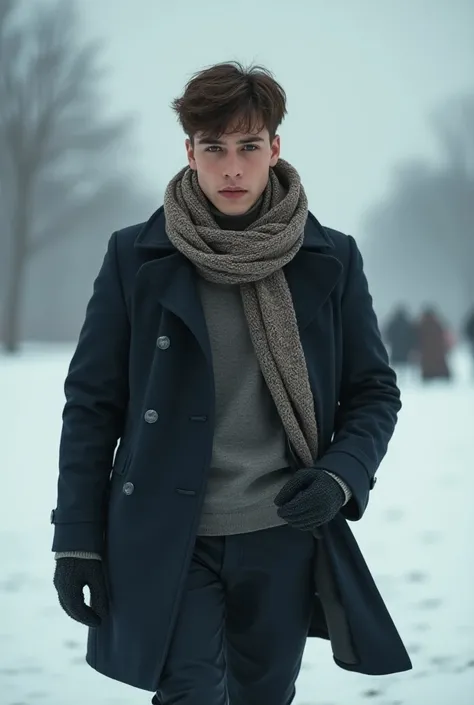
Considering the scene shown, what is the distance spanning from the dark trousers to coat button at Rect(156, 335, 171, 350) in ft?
1.35

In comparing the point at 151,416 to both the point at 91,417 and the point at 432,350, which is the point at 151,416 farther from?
the point at 432,350

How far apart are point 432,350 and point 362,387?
14944 millimetres

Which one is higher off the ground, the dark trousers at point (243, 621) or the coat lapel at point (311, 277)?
the coat lapel at point (311, 277)

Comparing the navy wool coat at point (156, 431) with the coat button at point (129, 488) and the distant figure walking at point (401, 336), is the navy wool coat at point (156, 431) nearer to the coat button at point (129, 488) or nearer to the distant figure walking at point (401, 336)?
the coat button at point (129, 488)

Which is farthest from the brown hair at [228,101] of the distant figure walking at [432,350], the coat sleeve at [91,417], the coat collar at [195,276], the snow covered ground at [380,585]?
the distant figure walking at [432,350]

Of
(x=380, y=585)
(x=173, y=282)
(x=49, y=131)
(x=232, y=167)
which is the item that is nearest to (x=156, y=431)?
(x=173, y=282)

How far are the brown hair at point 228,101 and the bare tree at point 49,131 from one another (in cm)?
2383

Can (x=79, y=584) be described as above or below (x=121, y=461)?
below

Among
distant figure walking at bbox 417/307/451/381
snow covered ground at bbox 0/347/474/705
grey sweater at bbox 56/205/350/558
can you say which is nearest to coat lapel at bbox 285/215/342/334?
grey sweater at bbox 56/205/350/558

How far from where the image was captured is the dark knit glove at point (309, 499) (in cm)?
212

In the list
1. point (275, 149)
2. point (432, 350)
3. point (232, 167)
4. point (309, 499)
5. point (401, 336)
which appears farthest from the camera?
point (401, 336)

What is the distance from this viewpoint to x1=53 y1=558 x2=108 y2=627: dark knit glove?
7.20 ft

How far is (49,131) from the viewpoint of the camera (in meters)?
27.3

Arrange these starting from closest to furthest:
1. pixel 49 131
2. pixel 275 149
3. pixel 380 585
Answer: pixel 275 149 < pixel 380 585 < pixel 49 131
